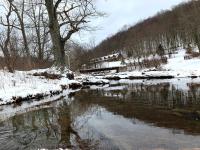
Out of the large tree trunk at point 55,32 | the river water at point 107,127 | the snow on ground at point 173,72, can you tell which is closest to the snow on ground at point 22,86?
the river water at point 107,127

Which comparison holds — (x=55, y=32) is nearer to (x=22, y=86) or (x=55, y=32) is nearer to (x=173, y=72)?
(x=22, y=86)

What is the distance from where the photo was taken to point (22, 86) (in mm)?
19906

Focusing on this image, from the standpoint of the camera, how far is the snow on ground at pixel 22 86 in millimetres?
17825

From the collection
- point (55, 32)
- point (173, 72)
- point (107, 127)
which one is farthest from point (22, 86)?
point (173, 72)

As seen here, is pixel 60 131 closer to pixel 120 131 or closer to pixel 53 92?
pixel 120 131

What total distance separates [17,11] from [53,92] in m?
16.4

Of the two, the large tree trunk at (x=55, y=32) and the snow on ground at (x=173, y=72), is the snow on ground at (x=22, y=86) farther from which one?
Result: the snow on ground at (x=173, y=72)

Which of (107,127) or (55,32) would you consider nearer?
(107,127)

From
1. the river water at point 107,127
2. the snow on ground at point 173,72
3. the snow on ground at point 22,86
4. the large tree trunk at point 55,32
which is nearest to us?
the river water at point 107,127

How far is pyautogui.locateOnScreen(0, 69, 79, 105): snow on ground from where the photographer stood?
58.5 feet

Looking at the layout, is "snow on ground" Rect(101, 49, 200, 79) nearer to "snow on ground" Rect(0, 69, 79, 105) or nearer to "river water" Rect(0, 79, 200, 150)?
"snow on ground" Rect(0, 69, 79, 105)

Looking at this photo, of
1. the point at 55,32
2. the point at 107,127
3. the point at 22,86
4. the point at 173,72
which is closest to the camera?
the point at 107,127

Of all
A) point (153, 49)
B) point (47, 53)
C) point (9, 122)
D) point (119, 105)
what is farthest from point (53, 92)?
point (153, 49)

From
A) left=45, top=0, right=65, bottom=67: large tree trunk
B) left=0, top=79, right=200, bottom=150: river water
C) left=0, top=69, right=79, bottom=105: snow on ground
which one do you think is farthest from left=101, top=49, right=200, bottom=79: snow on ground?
left=0, top=79, right=200, bottom=150: river water
